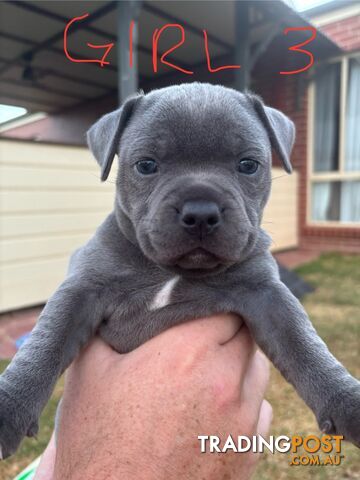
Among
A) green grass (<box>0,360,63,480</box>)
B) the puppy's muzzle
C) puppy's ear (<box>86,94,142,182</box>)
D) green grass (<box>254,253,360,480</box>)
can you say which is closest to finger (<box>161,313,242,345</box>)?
the puppy's muzzle

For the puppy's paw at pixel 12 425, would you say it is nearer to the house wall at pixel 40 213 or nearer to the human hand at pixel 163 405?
the human hand at pixel 163 405

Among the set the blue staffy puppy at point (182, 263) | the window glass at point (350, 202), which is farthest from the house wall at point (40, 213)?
the window glass at point (350, 202)

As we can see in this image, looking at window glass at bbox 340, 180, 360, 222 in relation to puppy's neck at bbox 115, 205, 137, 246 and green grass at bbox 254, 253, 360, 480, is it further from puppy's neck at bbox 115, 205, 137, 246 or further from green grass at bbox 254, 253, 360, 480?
puppy's neck at bbox 115, 205, 137, 246

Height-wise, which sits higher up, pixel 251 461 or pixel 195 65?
pixel 195 65

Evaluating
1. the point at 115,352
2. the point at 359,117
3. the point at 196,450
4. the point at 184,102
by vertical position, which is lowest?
the point at 196,450

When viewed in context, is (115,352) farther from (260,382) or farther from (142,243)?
(260,382)

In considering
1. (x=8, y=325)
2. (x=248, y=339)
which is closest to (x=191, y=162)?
(x=248, y=339)
